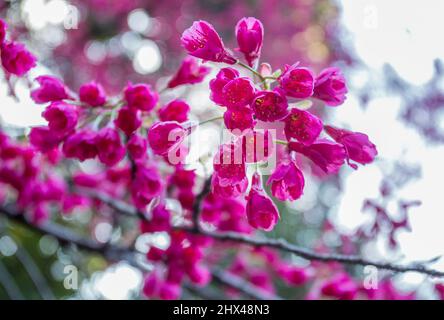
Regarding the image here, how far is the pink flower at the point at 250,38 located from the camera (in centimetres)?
113

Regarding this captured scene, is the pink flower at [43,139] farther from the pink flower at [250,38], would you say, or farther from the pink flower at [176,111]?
the pink flower at [250,38]

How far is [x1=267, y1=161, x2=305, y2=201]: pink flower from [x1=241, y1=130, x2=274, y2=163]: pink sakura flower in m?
0.08

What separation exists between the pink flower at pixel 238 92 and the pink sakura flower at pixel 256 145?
6 centimetres

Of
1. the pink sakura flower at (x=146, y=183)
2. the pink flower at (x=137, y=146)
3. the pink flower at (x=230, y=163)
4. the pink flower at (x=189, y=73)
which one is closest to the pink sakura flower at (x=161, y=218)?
the pink sakura flower at (x=146, y=183)

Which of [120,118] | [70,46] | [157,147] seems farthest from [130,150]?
[70,46]

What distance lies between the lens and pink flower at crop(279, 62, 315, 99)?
1.01 meters

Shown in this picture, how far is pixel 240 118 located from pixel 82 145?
492 mm

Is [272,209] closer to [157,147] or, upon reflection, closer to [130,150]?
[157,147]

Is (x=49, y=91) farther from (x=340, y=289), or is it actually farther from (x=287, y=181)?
(x=340, y=289)

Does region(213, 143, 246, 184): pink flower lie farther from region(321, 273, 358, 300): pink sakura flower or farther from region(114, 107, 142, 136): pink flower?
region(321, 273, 358, 300): pink sakura flower

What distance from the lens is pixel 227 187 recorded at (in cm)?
108

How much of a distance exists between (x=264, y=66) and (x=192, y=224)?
25.8 inches

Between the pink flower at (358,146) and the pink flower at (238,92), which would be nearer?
the pink flower at (238,92)

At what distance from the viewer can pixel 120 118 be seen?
50.2 inches
